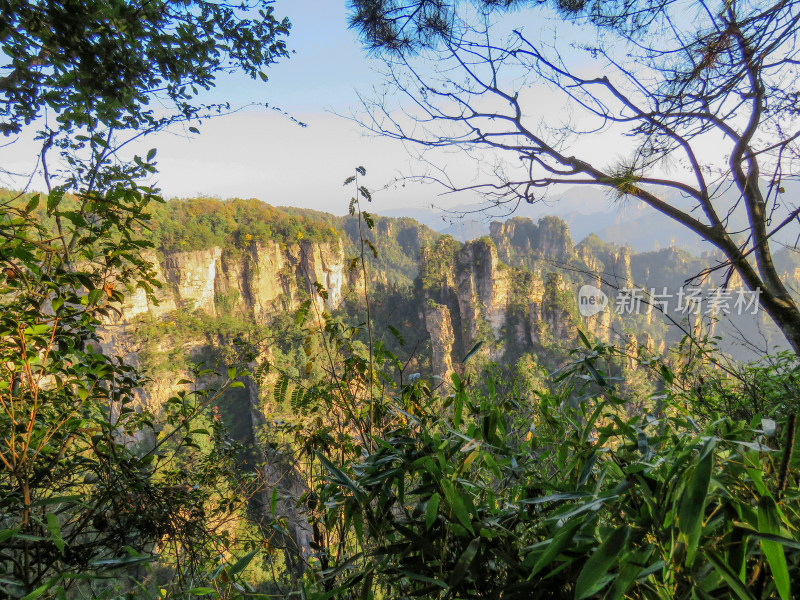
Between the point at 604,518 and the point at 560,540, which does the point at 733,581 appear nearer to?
the point at 560,540

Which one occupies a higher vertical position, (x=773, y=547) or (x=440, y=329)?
(x=773, y=547)

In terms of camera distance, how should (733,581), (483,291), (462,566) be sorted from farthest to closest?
(483,291), (462,566), (733,581)

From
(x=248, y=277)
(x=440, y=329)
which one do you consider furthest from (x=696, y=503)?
(x=248, y=277)

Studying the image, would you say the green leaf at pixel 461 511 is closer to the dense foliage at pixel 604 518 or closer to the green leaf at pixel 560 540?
the dense foliage at pixel 604 518

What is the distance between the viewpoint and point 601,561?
39 cm

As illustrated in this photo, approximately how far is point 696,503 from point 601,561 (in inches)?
4.4

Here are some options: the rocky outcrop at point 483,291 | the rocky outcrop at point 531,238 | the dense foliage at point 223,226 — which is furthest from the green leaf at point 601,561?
the rocky outcrop at point 531,238

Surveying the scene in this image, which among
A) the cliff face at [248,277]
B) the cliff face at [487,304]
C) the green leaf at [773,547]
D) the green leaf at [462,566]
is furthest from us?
the cliff face at [487,304]

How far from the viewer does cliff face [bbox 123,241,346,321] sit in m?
24.2

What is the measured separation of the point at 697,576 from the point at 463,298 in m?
27.7

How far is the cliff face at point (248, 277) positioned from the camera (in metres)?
24.2

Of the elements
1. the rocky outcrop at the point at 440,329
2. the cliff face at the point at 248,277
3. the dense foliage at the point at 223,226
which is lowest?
the rocky outcrop at the point at 440,329

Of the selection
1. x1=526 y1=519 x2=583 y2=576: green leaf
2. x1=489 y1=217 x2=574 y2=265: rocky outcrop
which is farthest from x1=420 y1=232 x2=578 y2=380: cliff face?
x1=526 y1=519 x2=583 y2=576: green leaf

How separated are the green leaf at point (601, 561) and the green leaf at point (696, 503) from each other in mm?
51
